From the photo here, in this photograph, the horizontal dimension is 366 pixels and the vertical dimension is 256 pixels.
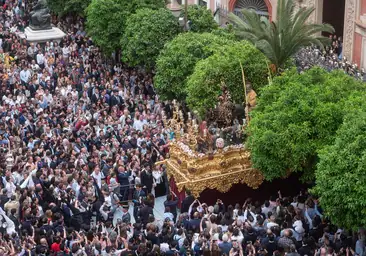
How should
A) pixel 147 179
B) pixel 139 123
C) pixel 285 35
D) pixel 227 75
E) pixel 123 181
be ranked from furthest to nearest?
1. pixel 139 123
2. pixel 285 35
3. pixel 227 75
4. pixel 147 179
5. pixel 123 181

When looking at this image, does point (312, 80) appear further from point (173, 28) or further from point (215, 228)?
point (173, 28)

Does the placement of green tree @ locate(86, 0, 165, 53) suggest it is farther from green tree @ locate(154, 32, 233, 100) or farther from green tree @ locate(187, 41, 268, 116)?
green tree @ locate(187, 41, 268, 116)

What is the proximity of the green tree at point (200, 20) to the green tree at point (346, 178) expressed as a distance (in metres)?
19.2

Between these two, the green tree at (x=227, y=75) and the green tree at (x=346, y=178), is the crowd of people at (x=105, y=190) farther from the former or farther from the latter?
A: the green tree at (x=227, y=75)

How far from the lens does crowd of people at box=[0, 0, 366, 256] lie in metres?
24.6

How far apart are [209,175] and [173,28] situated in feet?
49.2

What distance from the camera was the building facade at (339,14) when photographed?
4269 centimetres

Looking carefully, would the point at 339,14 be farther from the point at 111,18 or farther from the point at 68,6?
the point at 68,6

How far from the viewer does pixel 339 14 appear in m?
49.1

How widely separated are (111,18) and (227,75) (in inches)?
555

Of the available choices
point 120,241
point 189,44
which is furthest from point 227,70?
point 120,241

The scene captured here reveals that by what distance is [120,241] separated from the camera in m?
24.5

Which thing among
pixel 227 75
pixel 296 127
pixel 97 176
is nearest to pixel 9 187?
pixel 97 176

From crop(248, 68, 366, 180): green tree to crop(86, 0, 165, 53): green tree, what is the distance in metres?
19.1
